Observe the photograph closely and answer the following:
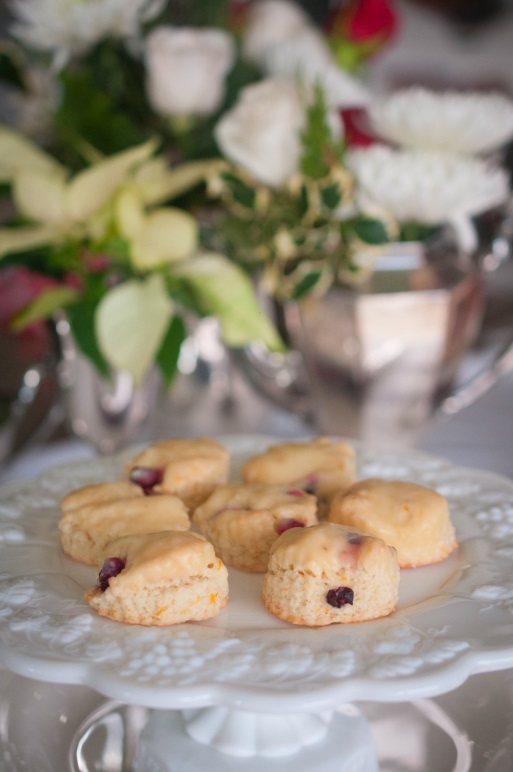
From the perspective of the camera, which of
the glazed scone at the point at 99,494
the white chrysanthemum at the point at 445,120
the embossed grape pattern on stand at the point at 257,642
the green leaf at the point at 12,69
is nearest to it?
the embossed grape pattern on stand at the point at 257,642

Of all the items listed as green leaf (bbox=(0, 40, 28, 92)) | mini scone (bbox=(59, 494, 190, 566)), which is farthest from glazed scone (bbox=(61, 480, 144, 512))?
green leaf (bbox=(0, 40, 28, 92))

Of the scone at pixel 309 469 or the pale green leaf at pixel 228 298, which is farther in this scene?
the pale green leaf at pixel 228 298

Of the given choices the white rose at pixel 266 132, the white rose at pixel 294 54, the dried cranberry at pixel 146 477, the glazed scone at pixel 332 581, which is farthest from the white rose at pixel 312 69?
the glazed scone at pixel 332 581

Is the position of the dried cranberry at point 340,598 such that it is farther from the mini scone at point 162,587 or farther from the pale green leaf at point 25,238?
the pale green leaf at point 25,238

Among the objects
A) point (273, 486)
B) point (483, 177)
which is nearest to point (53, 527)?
point (273, 486)

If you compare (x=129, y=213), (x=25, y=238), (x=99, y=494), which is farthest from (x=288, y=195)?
(x=99, y=494)

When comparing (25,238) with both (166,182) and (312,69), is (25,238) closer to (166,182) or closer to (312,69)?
(166,182)

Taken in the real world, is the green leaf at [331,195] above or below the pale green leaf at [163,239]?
above

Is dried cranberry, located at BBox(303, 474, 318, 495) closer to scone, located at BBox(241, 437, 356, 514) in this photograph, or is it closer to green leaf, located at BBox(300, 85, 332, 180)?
scone, located at BBox(241, 437, 356, 514)
